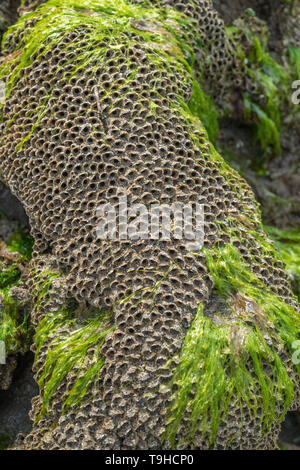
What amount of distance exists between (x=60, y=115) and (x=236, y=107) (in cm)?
173

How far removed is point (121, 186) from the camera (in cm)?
335

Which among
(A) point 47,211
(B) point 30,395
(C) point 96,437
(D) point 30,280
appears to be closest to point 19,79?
(A) point 47,211

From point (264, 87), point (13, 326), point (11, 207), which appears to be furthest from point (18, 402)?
point (264, 87)

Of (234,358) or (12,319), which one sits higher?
(234,358)

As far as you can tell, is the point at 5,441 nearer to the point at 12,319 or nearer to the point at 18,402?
the point at 18,402

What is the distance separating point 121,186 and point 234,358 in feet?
3.86

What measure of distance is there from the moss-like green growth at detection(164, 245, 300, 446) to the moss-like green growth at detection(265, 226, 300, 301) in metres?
0.90

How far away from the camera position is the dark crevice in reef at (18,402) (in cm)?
375

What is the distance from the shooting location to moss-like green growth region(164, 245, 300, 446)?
2.96 m

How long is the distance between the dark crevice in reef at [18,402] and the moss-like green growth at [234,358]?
4.08ft

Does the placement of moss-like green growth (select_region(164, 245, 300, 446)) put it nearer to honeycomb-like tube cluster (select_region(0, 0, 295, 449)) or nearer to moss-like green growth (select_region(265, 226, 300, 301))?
honeycomb-like tube cluster (select_region(0, 0, 295, 449))

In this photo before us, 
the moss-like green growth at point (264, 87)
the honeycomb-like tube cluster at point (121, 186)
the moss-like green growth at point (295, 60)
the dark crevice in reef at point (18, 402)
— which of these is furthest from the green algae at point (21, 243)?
the moss-like green growth at point (295, 60)
